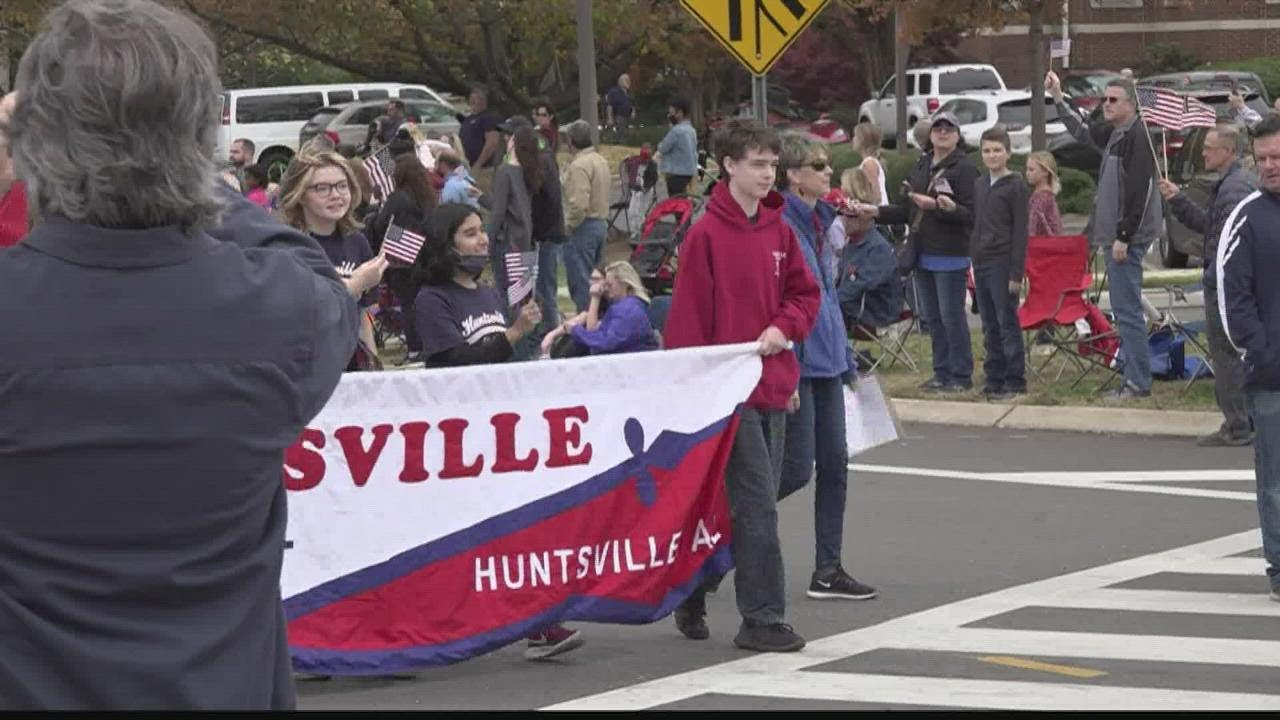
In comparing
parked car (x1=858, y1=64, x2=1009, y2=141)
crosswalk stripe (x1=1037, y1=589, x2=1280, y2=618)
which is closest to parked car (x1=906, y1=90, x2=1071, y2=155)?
parked car (x1=858, y1=64, x2=1009, y2=141)

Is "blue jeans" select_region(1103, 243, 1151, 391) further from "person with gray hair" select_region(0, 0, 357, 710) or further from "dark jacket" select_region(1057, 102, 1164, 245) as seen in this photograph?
"person with gray hair" select_region(0, 0, 357, 710)

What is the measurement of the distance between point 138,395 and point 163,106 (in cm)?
36

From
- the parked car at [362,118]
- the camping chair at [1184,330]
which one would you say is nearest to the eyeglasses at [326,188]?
the camping chair at [1184,330]

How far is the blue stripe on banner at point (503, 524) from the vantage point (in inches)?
317

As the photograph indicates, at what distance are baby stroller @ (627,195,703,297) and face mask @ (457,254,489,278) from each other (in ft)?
32.5

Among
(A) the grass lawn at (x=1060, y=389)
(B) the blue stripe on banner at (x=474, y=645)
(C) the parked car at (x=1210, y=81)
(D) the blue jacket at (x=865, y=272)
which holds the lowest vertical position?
(A) the grass lawn at (x=1060, y=389)

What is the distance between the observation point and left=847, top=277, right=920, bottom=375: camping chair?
1658 cm

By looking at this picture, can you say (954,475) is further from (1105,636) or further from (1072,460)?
(1105,636)

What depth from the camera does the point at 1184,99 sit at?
51.5 feet

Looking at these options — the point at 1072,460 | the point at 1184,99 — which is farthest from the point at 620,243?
the point at 1072,460

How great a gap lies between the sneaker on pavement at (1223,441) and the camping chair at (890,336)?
2.91 metres

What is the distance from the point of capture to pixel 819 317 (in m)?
9.32

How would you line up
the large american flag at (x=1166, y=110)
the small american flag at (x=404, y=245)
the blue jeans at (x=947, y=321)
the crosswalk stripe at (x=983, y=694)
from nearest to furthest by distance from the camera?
the crosswalk stripe at (x=983, y=694)
the small american flag at (x=404, y=245)
the large american flag at (x=1166, y=110)
the blue jeans at (x=947, y=321)

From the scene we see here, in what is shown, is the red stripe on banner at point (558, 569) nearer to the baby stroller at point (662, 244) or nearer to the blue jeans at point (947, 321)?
the blue jeans at point (947, 321)
